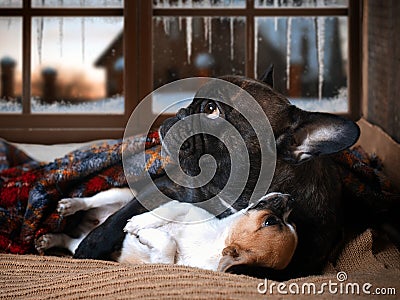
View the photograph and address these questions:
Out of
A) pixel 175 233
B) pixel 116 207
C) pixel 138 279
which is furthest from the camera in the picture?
pixel 116 207

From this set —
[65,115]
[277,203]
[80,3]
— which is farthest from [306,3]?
[277,203]

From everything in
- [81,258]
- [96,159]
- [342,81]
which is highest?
[342,81]

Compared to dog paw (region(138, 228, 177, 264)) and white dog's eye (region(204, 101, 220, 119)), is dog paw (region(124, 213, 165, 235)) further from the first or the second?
white dog's eye (region(204, 101, 220, 119))

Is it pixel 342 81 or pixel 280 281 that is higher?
pixel 342 81

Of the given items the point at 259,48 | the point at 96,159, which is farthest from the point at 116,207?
the point at 259,48

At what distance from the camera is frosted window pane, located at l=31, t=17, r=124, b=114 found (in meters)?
2.87

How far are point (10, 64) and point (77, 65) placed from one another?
0.92 feet

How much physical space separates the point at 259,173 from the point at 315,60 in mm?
1456

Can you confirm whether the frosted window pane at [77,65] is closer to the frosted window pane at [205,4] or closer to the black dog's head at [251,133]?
the frosted window pane at [205,4]

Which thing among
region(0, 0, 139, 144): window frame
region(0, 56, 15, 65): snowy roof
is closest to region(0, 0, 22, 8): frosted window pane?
region(0, 0, 139, 144): window frame

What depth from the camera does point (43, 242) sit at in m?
1.81

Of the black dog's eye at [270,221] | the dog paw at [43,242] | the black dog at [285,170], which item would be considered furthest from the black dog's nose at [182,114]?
the dog paw at [43,242]

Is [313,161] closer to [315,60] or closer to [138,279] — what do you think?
[138,279]

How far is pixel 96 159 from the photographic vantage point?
1.98 metres
